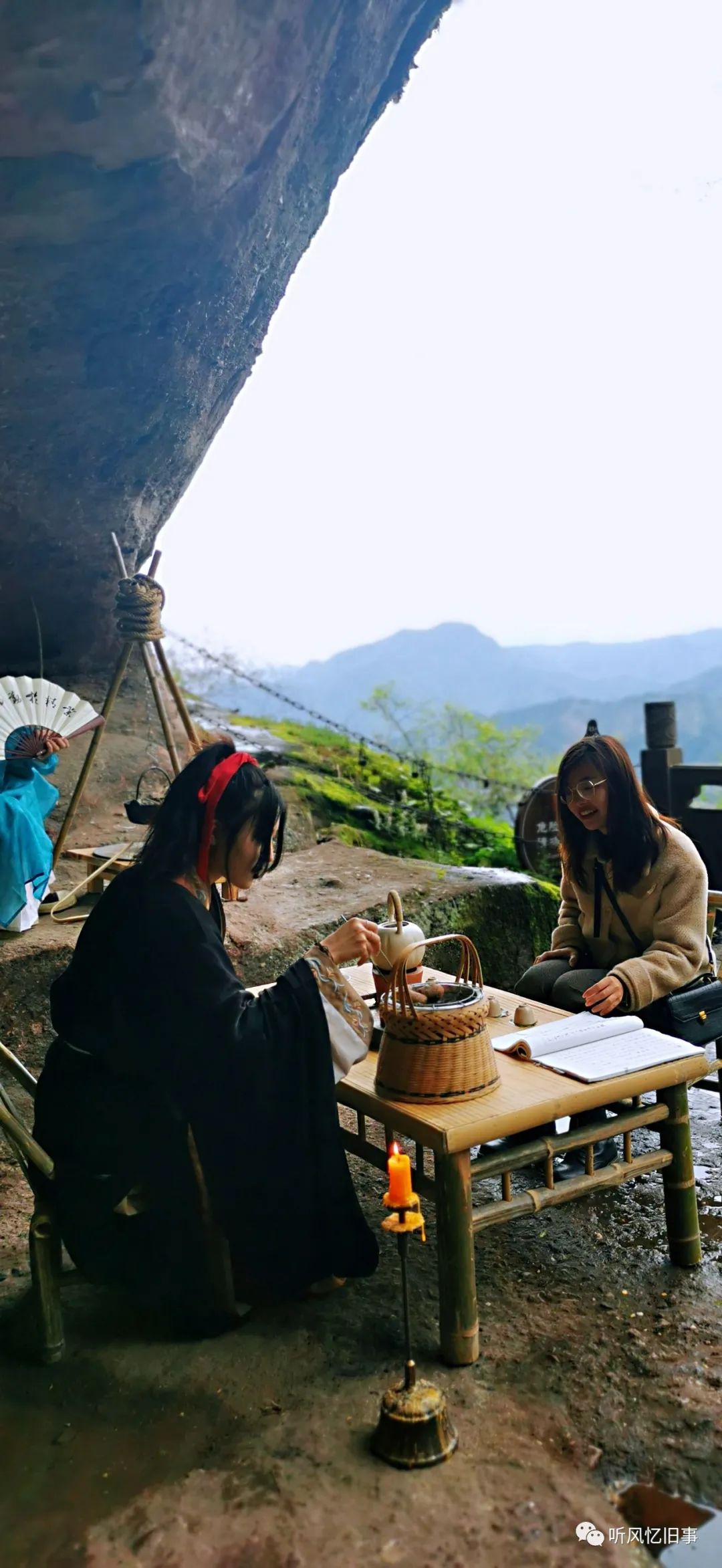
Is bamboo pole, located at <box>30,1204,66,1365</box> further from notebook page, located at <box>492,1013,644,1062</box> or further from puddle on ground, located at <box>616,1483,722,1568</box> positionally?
puddle on ground, located at <box>616,1483,722,1568</box>

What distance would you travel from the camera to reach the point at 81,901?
17.1 feet

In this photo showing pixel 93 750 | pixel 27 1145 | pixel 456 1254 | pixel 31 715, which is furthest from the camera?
pixel 93 750

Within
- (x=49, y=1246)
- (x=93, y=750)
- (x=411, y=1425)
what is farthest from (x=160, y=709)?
(x=411, y=1425)

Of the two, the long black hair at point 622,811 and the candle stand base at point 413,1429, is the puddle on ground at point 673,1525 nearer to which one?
the candle stand base at point 413,1429

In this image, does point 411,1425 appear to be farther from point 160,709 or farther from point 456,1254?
point 160,709

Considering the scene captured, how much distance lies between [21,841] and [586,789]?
251cm

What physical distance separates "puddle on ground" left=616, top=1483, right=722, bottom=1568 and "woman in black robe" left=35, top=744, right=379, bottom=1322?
0.95 metres

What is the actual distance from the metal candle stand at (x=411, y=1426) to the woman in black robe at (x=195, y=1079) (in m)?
0.56

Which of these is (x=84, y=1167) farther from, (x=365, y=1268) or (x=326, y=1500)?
(x=326, y=1500)

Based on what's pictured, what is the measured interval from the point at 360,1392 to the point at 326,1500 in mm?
365

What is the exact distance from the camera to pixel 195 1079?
2.74m

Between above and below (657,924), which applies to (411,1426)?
below

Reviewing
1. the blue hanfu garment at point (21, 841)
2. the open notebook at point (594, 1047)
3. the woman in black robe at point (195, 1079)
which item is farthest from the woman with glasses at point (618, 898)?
the blue hanfu garment at point (21, 841)

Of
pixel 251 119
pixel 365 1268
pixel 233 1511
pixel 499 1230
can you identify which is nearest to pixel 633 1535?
pixel 233 1511
